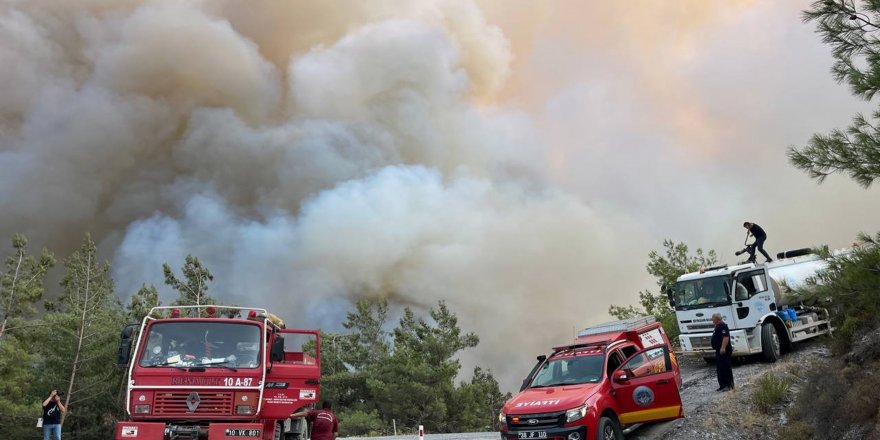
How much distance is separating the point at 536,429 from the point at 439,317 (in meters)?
44.9

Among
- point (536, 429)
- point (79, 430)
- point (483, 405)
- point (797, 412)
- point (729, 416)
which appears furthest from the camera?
point (483, 405)

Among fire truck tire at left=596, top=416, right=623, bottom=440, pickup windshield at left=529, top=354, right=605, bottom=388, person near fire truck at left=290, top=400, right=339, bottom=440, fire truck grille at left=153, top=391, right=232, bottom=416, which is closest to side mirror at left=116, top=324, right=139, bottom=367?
fire truck grille at left=153, top=391, right=232, bottom=416

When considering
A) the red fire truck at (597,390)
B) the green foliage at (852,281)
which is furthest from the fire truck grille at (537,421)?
the green foliage at (852,281)

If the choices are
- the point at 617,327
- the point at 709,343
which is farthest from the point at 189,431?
the point at 709,343

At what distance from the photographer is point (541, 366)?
1351 cm

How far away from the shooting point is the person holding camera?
17547mm

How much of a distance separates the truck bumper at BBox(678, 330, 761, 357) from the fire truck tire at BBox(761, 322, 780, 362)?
236mm

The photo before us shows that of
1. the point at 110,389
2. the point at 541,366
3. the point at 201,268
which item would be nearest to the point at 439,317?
the point at 201,268

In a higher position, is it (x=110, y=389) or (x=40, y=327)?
(x=40, y=327)

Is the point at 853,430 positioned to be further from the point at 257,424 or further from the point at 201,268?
the point at 201,268

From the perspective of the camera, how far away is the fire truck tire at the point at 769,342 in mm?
18172

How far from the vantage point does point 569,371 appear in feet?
41.7

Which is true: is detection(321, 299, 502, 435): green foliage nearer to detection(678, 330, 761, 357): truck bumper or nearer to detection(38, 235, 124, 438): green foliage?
detection(38, 235, 124, 438): green foliage

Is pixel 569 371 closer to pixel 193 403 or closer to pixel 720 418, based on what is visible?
pixel 720 418
